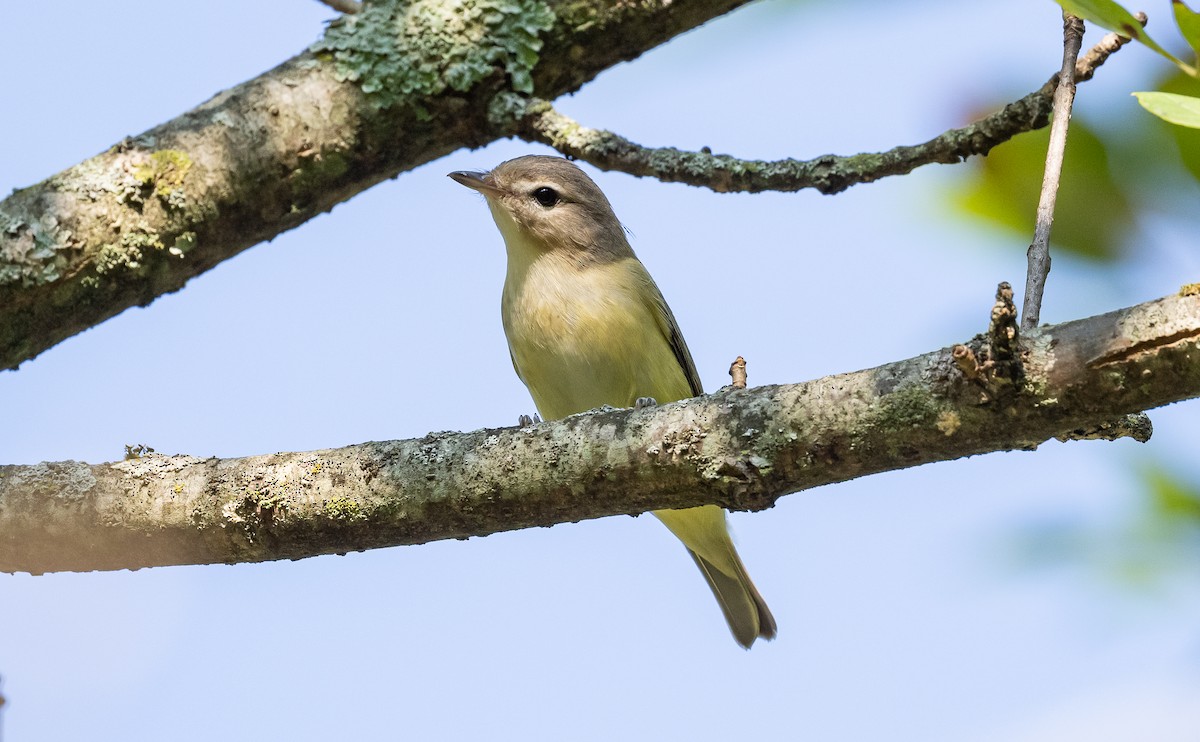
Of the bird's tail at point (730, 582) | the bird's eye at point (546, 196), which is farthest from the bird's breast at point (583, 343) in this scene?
the bird's tail at point (730, 582)

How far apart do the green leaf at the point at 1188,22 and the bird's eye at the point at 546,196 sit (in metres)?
4.81

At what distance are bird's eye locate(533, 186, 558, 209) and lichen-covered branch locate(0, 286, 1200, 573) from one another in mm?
3399

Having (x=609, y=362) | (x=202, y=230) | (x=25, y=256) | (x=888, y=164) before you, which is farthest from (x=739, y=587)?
(x=25, y=256)

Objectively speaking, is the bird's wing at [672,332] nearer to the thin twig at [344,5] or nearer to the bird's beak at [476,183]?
the bird's beak at [476,183]

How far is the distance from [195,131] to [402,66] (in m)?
0.78

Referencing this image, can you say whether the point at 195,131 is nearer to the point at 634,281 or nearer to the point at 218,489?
the point at 218,489

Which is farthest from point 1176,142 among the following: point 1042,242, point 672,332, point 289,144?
point 672,332

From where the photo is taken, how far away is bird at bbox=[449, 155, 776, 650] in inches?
217

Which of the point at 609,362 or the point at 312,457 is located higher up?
the point at 609,362

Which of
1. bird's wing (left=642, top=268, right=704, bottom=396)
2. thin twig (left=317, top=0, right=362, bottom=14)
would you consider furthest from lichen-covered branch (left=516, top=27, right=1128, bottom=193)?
bird's wing (left=642, top=268, right=704, bottom=396)

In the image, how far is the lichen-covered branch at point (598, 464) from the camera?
238 centimetres

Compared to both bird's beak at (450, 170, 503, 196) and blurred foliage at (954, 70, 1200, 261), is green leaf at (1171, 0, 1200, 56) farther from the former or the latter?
bird's beak at (450, 170, 503, 196)

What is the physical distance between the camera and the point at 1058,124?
2666mm

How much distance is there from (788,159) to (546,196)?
103 inches
